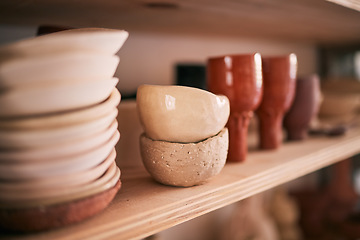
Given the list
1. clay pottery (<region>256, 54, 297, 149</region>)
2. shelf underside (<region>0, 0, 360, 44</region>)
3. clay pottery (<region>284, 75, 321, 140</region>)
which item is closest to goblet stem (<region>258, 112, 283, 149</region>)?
clay pottery (<region>256, 54, 297, 149</region>)

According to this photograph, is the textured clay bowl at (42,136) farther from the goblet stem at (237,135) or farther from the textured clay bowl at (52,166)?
the goblet stem at (237,135)

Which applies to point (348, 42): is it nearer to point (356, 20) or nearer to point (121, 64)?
point (356, 20)

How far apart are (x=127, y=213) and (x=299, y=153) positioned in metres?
0.44

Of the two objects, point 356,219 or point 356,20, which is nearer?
point 356,20

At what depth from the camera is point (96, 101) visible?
0.37m

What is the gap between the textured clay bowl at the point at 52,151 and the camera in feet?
1.07

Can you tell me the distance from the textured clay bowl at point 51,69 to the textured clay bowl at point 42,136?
0.05 metres

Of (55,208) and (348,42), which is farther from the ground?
(348,42)

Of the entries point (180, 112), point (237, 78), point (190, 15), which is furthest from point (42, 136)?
point (190, 15)

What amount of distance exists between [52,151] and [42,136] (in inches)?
0.7

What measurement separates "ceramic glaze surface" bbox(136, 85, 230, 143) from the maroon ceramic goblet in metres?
Answer: 0.12

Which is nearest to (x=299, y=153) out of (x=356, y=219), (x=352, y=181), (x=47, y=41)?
(x=47, y=41)

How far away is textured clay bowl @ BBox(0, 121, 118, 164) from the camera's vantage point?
325mm

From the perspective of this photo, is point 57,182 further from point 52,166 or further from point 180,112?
point 180,112
